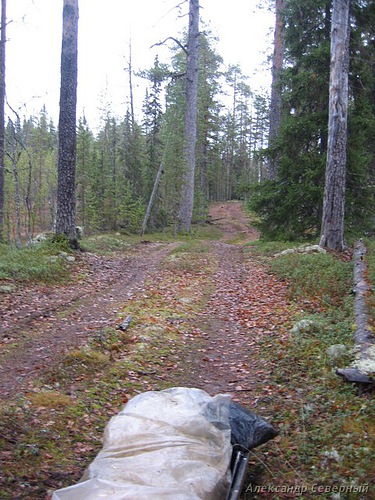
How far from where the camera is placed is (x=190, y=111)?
71.5 ft

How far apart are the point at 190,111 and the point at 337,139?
37.9 feet

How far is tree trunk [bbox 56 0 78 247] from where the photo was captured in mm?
11680

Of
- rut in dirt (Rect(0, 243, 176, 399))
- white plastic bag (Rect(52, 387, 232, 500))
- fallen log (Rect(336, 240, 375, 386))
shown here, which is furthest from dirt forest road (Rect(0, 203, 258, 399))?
fallen log (Rect(336, 240, 375, 386))

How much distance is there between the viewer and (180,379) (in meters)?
5.22

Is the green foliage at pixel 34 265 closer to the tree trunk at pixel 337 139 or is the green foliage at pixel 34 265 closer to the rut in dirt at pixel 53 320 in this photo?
the rut in dirt at pixel 53 320

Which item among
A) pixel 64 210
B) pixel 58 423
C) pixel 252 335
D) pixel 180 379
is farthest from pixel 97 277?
pixel 58 423

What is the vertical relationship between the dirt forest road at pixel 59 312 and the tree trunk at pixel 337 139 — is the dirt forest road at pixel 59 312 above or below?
below

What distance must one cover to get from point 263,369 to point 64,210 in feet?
26.9

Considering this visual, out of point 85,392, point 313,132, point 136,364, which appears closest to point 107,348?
point 136,364

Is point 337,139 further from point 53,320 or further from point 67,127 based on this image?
point 53,320

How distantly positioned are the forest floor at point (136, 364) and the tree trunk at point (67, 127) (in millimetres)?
1877

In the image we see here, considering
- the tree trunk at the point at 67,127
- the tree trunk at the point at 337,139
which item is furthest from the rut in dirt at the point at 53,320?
the tree trunk at the point at 337,139

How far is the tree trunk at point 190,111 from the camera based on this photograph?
70.3ft

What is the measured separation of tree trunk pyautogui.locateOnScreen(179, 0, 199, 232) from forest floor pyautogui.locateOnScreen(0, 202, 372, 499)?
1259 centimetres
